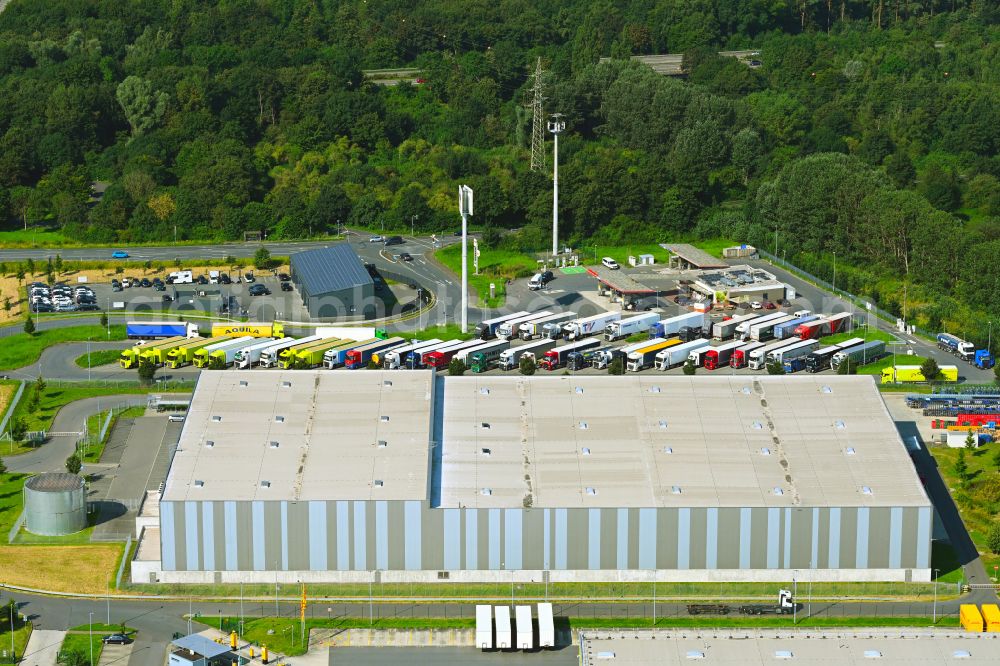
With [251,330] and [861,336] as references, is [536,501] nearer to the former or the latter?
[251,330]

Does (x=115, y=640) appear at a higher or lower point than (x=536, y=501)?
lower

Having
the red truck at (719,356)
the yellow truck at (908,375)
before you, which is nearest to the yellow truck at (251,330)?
the red truck at (719,356)

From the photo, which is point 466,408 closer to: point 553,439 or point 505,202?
point 553,439

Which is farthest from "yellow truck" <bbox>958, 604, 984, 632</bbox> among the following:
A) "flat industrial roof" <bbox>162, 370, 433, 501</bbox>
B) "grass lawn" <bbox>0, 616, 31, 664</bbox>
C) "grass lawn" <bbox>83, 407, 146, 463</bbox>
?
"grass lawn" <bbox>83, 407, 146, 463</bbox>

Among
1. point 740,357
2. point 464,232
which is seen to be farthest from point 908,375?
point 464,232

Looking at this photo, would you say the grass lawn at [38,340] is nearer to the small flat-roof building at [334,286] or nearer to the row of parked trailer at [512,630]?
the small flat-roof building at [334,286]

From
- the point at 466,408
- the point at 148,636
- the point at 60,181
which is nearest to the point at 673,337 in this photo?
the point at 466,408

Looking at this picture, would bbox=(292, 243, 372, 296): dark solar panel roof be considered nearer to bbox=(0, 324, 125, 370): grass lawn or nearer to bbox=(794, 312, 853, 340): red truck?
bbox=(0, 324, 125, 370): grass lawn

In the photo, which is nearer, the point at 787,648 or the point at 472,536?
the point at 787,648
